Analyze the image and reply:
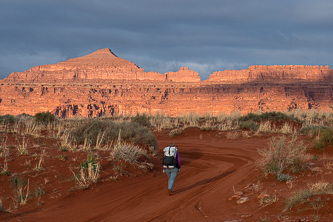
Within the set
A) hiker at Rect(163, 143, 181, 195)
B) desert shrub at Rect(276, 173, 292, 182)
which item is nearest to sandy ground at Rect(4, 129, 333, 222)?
desert shrub at Rect(276, 173, 292, 182)

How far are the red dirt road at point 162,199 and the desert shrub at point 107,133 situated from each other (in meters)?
1.56

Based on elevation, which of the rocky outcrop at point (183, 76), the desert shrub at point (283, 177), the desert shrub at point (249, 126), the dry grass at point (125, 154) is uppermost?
the rocky outcrop at point (183, 76)

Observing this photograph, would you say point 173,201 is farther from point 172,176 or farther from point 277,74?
point 277,74

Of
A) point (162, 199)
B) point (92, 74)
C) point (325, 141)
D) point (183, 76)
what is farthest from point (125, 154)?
point (92, 74)

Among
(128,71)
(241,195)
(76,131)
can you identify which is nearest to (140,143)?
(76,131)

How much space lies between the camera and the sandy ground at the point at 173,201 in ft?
22.7

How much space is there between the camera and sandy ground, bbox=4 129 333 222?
6.93m

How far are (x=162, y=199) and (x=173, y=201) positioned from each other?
47cm

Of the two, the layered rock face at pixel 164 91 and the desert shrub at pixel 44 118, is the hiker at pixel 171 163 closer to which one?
the desert shrub at pixel 44 118

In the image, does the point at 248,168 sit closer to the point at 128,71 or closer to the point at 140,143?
the point at 140,143

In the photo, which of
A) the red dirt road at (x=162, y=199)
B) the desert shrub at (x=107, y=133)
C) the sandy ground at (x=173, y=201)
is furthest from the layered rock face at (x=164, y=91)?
the sandy ground at (x=173, y=201)

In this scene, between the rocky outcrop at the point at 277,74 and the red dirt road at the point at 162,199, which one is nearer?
the red dirt road at the point at 162,199

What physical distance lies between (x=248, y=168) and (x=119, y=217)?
618 centimetres

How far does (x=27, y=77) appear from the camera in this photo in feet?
341
